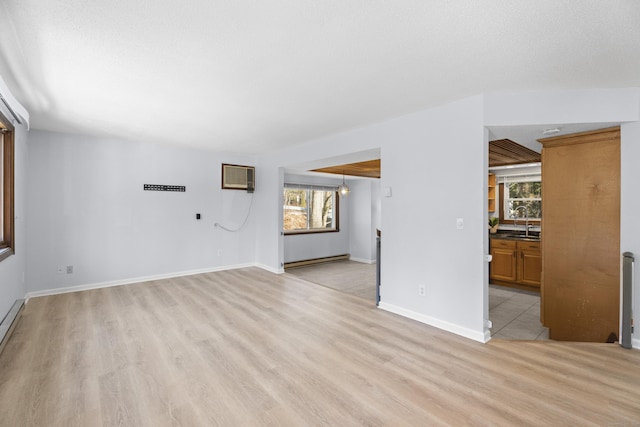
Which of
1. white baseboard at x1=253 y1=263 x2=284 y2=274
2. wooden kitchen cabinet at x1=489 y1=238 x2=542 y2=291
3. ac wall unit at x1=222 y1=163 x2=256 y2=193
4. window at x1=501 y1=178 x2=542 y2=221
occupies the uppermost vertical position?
ac wall unit at x1=222 y1=163 x2=256 y2=193

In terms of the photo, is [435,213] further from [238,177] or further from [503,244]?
[238,177]

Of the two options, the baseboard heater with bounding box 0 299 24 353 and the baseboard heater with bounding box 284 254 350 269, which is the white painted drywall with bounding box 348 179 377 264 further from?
the baseboard heater with bounding box 0 299 24 353

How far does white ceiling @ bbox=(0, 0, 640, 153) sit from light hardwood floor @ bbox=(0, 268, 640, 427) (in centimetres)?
237

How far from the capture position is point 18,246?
12.2 ft

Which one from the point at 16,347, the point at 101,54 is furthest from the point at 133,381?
the point at 101,54

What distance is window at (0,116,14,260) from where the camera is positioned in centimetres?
329

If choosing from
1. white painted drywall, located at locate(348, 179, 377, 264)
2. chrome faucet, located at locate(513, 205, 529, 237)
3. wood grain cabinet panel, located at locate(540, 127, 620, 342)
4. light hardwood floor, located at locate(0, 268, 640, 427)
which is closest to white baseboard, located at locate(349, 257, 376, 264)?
white painted drywall, located at locate(348, 179, 377, 264)

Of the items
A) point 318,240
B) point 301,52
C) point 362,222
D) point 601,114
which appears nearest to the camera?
point 301,52

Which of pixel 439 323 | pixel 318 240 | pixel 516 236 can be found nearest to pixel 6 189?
pixel 439 323

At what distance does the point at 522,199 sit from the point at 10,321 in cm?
794

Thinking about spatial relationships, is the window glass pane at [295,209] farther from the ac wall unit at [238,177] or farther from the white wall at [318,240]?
the ac wall unit at [238,177]

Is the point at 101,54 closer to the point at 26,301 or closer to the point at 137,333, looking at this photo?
the point at 137,333

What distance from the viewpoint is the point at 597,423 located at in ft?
5.70

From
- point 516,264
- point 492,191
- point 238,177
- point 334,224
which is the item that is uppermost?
point 238,177
